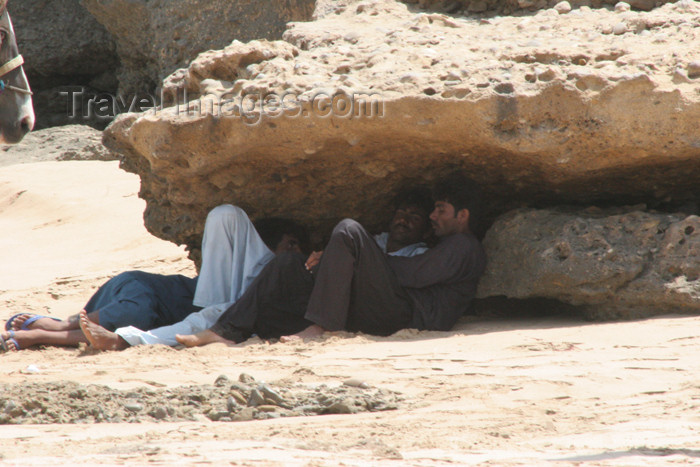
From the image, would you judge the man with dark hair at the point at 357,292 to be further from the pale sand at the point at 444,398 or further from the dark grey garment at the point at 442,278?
the pale sand at the point at 444,398

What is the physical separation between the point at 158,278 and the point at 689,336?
9.36 feet

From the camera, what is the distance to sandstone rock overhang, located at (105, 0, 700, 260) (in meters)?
4.19

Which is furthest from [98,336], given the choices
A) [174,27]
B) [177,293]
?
[174,27]

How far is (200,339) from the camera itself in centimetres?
431

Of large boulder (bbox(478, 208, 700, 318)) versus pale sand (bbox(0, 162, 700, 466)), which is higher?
large boulder (bbox(478, 208, 700, 318))

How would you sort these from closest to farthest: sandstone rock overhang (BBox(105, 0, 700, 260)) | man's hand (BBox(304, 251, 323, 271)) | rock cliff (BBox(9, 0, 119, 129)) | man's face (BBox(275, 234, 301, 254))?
sandstone rock overhang (BBox(105, 0, 700, 260))
man's hand (BBox(304, 251, 323, 271))
man's face (BBox(275, 234, 301, 254))
rock cliff (BBox(9, 0, 119, 129))

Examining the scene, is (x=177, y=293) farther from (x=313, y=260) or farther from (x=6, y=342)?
(x=6, y=342)

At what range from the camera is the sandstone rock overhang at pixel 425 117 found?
13.7 feet

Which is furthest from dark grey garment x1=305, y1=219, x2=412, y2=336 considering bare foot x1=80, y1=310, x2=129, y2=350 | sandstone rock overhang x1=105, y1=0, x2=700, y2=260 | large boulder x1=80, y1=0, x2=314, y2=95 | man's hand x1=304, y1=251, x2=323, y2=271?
large boulder x1=80, y1=0, x2=314, y2=95

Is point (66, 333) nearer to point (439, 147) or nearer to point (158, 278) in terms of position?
point (158, 278)

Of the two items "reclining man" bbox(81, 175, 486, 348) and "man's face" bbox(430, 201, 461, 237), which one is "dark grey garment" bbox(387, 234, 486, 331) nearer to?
"reclining man" bbox(81, 175, 486, 348)

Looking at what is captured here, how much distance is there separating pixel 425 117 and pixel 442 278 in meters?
0.83

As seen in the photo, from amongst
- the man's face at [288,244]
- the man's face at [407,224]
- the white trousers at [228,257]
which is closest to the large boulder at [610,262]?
the man's face at [407,224]

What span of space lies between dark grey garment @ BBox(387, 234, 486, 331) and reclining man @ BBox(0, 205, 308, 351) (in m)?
0.85
